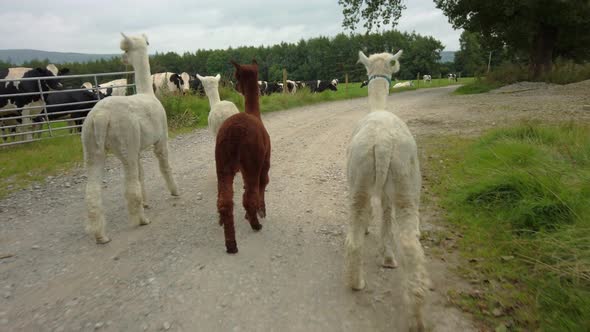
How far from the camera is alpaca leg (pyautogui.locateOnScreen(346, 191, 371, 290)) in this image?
9.04 feet

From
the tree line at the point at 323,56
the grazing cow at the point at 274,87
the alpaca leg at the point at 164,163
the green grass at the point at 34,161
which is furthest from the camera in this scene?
Answer: the tree line at the point at 323,56

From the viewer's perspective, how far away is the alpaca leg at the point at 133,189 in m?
3.96

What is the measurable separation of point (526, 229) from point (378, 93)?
1950 millimetres

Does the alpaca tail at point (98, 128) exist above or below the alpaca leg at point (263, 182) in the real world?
above

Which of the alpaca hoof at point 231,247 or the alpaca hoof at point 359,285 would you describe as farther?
the alpaca hoof at point 231,247

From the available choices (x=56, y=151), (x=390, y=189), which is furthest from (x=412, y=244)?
(x=56, y=151)

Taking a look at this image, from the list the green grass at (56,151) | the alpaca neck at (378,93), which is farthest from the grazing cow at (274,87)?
the alpaca neck at (378,93)

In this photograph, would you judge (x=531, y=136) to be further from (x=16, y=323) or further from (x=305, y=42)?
(x=305, y=42)

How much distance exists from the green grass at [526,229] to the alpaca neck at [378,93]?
1.66 metres

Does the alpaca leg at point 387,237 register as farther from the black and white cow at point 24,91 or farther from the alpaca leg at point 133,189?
the black and white cow at point 24,91

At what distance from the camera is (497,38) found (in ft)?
72.1

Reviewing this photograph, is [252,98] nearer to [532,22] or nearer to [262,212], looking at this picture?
[262,212]

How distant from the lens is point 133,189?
400cm

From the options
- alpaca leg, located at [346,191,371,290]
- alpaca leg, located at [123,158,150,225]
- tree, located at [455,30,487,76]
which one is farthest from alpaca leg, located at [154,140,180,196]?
tree, located at [455,30,487,76]
